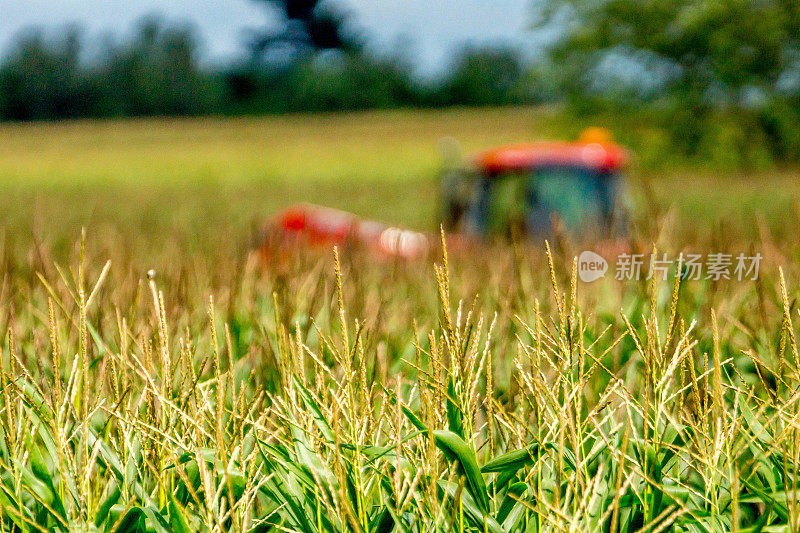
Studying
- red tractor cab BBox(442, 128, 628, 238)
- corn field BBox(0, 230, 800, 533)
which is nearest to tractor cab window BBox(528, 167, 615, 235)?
red tractor cab BBox(442, 128, 628, 238)

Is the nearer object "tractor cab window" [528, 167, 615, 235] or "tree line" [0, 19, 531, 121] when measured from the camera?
"tractor cab window" [528, 167, 615, 235]

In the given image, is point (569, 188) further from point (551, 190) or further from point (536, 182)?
point (536, 182)

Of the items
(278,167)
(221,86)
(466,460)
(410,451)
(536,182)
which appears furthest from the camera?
(221,86)

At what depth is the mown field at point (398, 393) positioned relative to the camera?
4.47ft

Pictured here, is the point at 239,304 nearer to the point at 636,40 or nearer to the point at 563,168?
the point at 563,168

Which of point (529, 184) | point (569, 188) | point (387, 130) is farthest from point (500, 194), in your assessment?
point (387, 130)

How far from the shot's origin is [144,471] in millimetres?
1578

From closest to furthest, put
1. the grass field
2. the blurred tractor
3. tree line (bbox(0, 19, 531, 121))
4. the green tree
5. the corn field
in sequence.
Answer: the corn field < the blurred tractor < the grass field < the green tree < tree line (bbox(0, 19, 531, 121))

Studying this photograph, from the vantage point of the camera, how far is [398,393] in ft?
3.79

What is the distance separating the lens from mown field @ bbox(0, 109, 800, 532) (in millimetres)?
1362

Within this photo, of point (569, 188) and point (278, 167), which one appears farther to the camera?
point (278, 167)

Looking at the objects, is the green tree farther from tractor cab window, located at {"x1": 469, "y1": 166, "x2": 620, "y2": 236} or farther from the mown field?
the mown field

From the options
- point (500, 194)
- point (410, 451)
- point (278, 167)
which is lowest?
point (278, 167)

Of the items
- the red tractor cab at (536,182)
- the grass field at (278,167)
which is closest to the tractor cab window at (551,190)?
the red tractor cab at (536,182)
